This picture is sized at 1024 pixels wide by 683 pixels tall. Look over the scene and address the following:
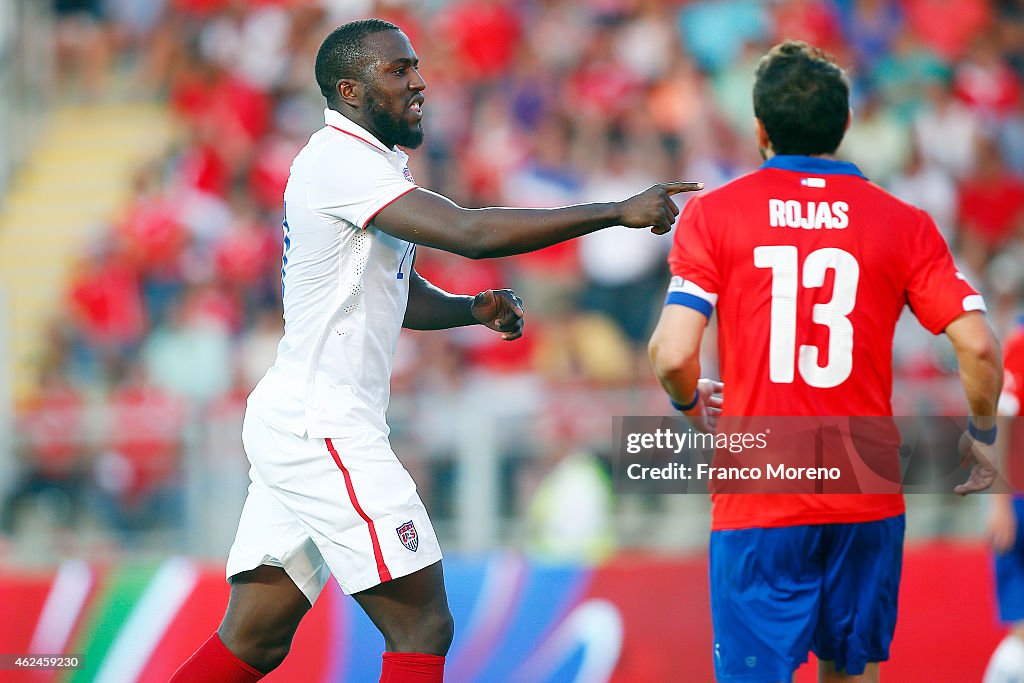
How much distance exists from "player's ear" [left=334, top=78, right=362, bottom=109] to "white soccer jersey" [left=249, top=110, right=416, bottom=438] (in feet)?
0.19

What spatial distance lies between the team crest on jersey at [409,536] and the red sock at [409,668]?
12.4 inches

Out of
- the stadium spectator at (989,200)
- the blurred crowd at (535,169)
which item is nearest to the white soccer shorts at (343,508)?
the blurred crowd at (535,169)

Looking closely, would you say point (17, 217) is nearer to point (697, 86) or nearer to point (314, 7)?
point (314, 7)

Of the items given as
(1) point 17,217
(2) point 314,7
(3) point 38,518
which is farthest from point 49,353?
(2) point 314,7

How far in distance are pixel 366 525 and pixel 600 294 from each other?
6.02 m

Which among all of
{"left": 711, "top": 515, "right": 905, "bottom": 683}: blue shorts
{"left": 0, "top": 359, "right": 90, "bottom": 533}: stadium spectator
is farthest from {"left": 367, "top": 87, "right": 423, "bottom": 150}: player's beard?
{"left": 0, "top": 359, "right": 90, "bottom": 533}: stadium spectator

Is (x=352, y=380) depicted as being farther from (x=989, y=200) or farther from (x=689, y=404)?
Result: (x=989, y=200)

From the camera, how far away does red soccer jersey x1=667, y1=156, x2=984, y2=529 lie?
398 centimetres

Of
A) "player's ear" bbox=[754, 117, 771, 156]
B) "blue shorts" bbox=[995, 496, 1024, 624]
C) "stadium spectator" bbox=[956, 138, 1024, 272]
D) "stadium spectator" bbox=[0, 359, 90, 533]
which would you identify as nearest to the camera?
"player's ear" bbox=[754, 117, 771, 156]

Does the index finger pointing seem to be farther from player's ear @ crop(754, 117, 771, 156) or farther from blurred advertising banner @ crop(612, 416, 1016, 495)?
blurred advertising banner @ crop(612, 416, 1016, 495)

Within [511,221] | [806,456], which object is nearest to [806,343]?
[806,456]

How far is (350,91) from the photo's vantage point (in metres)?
4.21

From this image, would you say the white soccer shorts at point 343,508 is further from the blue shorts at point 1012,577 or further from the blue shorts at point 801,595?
the blue shorts at point 1012,577

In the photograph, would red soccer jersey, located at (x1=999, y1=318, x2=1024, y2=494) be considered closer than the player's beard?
No
